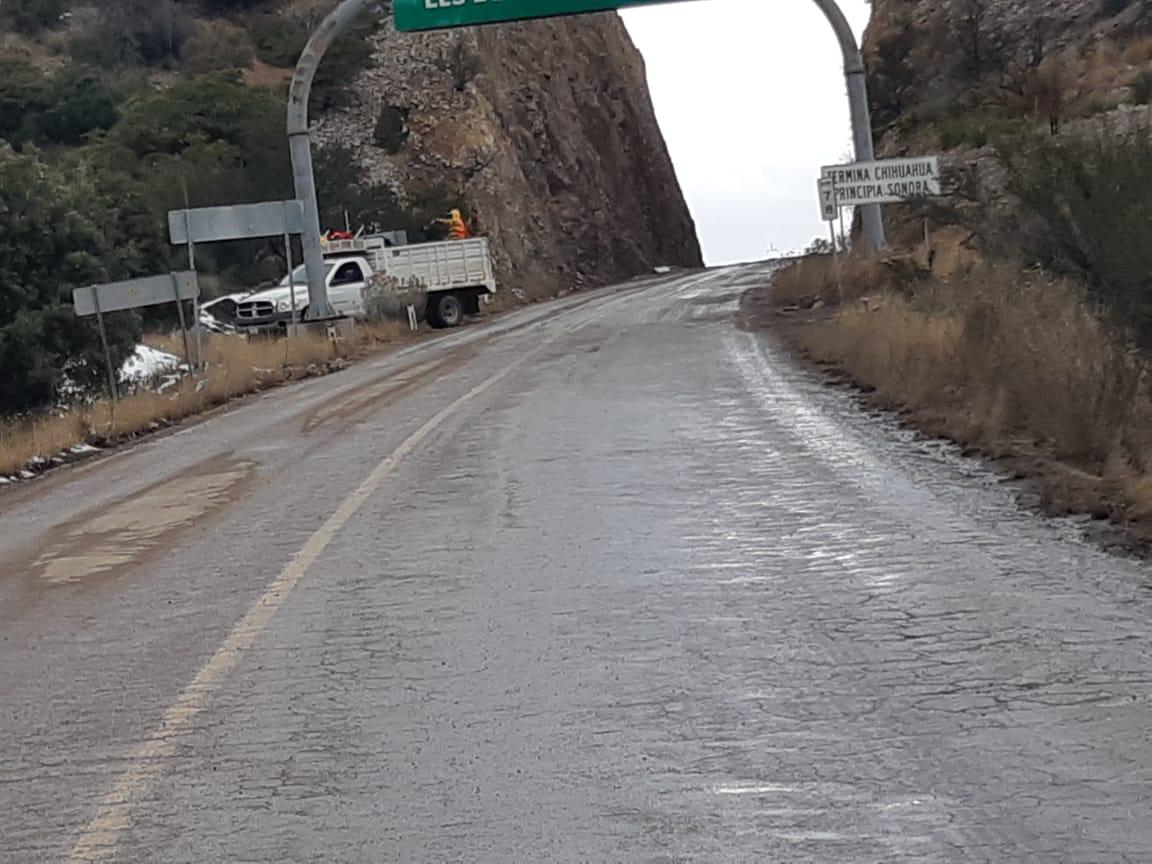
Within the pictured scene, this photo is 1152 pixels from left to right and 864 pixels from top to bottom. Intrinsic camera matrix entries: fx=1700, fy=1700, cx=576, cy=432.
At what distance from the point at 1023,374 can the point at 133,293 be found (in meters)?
14.2

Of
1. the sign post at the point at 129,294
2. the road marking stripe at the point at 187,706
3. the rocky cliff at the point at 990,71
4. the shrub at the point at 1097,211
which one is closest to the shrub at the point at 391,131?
the rocky cliff at the point at 990,71

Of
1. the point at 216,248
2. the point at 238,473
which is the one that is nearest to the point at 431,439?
the point at 238,473

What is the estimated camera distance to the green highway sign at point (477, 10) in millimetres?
28875

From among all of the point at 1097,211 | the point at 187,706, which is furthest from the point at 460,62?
the point at 187,706

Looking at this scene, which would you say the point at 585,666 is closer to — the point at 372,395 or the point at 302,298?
the point at 372,395

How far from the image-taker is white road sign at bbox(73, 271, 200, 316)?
74.8ft

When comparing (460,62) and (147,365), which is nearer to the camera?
(147,365)

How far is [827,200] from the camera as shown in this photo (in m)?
26.5

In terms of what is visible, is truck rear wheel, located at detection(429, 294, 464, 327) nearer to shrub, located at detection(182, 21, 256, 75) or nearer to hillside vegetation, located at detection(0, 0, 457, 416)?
hillside vegetation, located at detection(0, 0, 457, 416)

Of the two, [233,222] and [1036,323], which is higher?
[233,222]

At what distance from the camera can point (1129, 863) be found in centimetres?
479

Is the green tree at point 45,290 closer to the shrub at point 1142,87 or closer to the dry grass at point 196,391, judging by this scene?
the dry grass at point 196,391

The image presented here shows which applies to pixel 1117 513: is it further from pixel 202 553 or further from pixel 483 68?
pixel 483 68

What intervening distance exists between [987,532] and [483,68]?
63.8m
